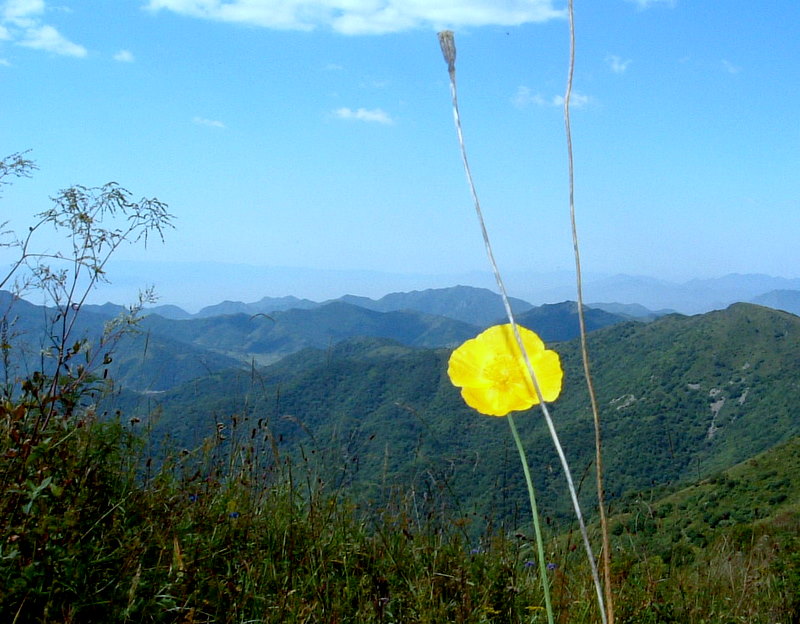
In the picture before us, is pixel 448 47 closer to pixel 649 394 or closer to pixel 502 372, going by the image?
pixel 502 372

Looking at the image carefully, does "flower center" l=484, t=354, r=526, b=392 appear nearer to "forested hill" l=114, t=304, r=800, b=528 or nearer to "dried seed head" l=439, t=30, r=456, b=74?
"dried seed head" l=439, t=30, r=456, b=74

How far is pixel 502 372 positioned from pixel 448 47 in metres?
0.47

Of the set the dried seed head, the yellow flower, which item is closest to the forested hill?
the yellow flower

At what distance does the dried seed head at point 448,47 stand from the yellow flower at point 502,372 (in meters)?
0.38

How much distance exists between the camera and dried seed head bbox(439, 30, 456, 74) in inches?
26.5

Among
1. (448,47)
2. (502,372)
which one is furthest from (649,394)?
(448,47)

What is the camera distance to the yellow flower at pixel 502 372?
0.94 metres

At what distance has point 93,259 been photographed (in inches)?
110

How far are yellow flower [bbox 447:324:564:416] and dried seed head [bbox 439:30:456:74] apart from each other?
1.25ft

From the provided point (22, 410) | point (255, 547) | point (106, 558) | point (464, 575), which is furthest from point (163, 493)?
point (464, 575)

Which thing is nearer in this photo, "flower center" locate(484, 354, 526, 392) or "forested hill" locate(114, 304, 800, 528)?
"flower center" locate(484, 354, 526, 392)

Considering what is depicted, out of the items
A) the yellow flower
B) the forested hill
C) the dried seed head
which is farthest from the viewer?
the forested hill

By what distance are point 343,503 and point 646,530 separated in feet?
4.83

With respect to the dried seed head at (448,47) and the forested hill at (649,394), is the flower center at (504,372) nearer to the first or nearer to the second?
the dried seed head at (448,47)
